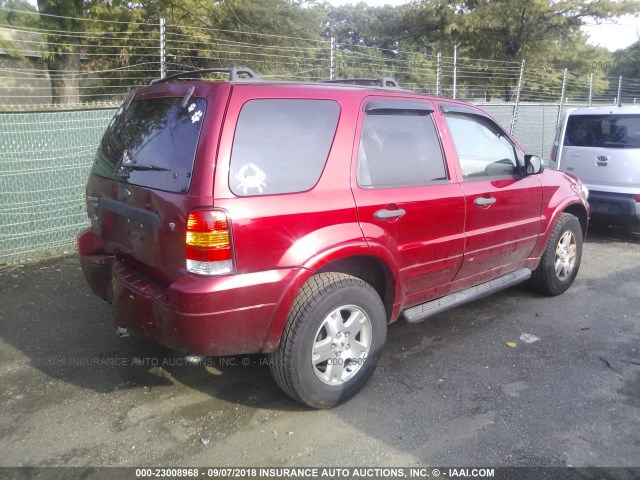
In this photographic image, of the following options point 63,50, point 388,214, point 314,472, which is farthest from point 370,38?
point 314,472

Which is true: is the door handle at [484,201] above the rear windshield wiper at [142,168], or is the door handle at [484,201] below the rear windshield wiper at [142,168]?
below

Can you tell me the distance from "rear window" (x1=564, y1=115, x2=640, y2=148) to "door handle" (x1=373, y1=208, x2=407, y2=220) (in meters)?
5.03

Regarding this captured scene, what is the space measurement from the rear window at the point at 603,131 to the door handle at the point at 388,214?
5.03 meters

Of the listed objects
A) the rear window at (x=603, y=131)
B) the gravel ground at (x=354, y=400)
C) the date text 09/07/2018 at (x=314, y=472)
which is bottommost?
the date text 09/07/2018 at (x=314, y=472)

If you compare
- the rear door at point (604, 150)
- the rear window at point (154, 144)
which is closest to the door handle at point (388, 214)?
the rear window at point (154, 144)

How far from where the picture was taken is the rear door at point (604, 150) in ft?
22.2

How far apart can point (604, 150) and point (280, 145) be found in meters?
5.77

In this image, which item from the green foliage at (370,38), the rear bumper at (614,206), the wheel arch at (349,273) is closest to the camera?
the wheel arch at (349,273)

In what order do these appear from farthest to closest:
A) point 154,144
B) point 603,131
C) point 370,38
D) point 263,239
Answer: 1. point 370,38
2. point 603,131
3. point 154,144
4. point 263,239

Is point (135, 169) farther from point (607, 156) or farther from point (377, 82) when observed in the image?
point (607, 156)

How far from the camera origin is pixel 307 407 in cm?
314

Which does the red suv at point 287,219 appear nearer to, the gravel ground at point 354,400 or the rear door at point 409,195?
the rear door at point 409,195

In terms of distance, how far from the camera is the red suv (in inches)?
104

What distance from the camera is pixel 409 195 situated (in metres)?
3.41
